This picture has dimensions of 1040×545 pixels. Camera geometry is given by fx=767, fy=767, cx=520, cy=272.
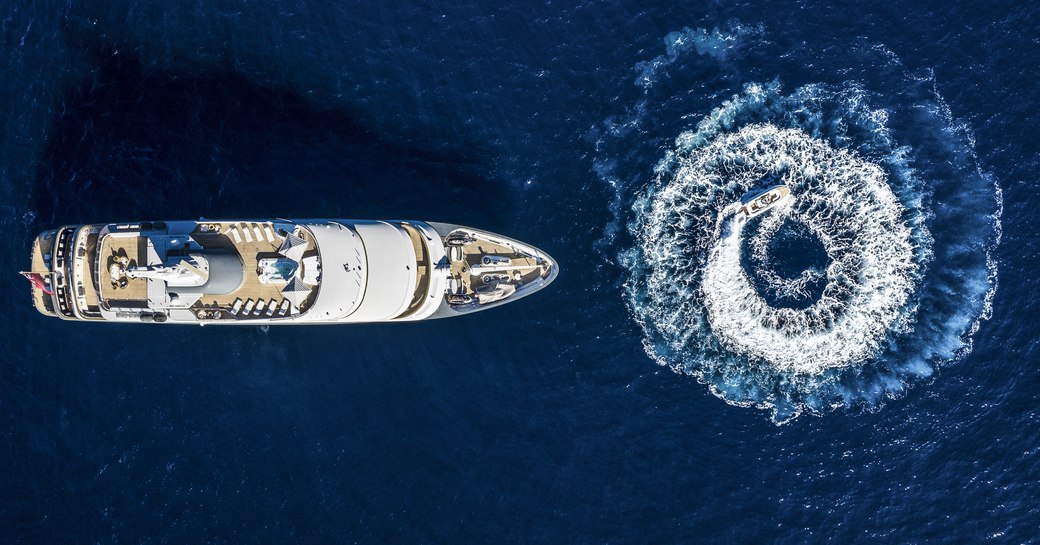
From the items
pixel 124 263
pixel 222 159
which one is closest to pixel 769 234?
pixel 222 159

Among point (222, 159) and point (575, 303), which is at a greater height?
point (222, 159)

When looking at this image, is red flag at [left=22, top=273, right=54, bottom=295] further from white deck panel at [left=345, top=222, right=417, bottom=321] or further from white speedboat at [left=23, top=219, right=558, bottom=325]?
white deck panel at [left=345, top=222, right=417, bottom=321]

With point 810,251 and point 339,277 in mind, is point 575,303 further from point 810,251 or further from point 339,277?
point 810,251

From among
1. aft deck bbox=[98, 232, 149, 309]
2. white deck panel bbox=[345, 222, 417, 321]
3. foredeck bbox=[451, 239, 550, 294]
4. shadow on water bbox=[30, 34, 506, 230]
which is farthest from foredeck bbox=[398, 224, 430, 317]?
aft deck bbox=[98, 232, 149, 309]

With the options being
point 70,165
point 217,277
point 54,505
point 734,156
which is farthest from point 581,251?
point 54,505

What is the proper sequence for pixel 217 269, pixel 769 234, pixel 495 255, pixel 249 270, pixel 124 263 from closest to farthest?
pixel 217 269
pixel 249 270
pixel 124 263
pixel 495 255
pixel 769 234

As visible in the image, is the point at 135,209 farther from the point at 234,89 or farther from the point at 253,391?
the point at 253,391

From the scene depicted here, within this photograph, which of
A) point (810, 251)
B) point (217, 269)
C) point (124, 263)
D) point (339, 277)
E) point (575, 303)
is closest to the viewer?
point (217, 269)
